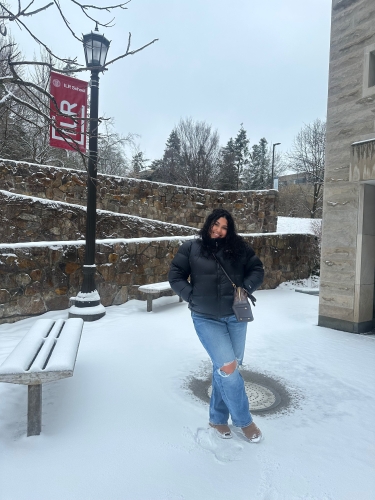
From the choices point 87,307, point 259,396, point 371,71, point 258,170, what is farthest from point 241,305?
point 258,170

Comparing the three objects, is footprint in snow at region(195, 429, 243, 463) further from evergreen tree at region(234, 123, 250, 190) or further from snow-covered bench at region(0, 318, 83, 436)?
evergreen tree at region(234, 123, 250, 190)

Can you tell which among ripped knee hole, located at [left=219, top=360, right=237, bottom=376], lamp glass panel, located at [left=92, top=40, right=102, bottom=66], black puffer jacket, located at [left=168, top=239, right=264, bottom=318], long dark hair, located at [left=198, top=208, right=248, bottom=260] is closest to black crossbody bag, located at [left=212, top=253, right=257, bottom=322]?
black puffer jacket, located at [left=168, top=239, right=264, bottom=318]

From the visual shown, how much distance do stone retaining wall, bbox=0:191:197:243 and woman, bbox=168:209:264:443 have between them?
704 cm

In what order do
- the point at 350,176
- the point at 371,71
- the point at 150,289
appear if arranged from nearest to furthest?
1. the point at 371,71
2. the point at 350,176
3. the point at 150,289

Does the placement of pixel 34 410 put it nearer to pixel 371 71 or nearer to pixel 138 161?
pixel 371 71

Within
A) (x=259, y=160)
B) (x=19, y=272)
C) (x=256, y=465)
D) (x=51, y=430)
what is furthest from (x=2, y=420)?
(x=259, y=160)

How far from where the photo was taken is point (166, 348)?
419 cm

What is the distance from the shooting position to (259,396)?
10.1ft

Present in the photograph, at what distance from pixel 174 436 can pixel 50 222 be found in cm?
749

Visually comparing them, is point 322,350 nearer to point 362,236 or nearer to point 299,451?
point 362,236

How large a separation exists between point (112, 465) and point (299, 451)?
3.82ft

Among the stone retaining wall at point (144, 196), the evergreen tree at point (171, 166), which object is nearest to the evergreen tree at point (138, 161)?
the evergreen tree at point (171, 166)

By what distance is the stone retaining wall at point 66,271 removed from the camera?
195 inches

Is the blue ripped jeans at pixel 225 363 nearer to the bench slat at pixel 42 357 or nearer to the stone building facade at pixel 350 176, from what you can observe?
the bench slat at pixel 42 357
